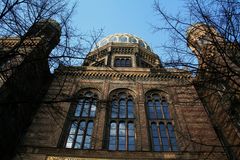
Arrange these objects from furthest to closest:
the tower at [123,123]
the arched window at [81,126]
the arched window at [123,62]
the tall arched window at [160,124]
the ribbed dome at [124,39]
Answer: the ribbed dome at [124,39]
the arched window at [123,62]
the tall arched window at [160,124]
the arched window at [81,126]
the tower at [123,123]

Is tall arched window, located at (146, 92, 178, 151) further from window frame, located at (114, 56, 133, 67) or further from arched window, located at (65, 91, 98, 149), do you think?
Result: window frame, located at (114, 56, 133, 67)

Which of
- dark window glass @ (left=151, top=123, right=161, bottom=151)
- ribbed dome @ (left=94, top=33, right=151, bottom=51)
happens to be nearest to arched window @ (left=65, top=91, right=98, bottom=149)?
dark window glass @ (left=151, top=123, right=161, bottom=151)

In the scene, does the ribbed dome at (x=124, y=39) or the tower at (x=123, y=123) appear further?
the ribbed dome at (x=124, y=39)

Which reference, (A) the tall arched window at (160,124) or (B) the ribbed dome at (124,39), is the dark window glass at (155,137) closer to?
(A) the tall arched window at (160,124)

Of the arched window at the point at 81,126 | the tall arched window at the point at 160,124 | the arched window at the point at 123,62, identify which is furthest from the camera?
the arched window at the point at 123,62

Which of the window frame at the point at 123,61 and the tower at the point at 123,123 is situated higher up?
the window frame at the point at 123,61

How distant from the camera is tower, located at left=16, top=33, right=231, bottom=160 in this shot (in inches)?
429

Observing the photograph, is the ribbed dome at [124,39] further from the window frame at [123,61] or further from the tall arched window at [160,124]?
the tall arched window at [160,124]

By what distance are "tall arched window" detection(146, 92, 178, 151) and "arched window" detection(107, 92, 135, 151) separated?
3.06 feet

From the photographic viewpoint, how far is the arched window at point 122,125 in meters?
12.3

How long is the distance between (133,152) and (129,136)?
1.87 metres

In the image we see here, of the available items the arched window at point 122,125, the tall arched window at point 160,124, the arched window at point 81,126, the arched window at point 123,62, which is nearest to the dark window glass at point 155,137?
the tall arched window at point 160,124

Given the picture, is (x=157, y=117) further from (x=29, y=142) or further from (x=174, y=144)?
(x=29, y=142)

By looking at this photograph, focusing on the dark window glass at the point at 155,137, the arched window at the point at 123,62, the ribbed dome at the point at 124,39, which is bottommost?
the dark window glass at the point at 155,137
